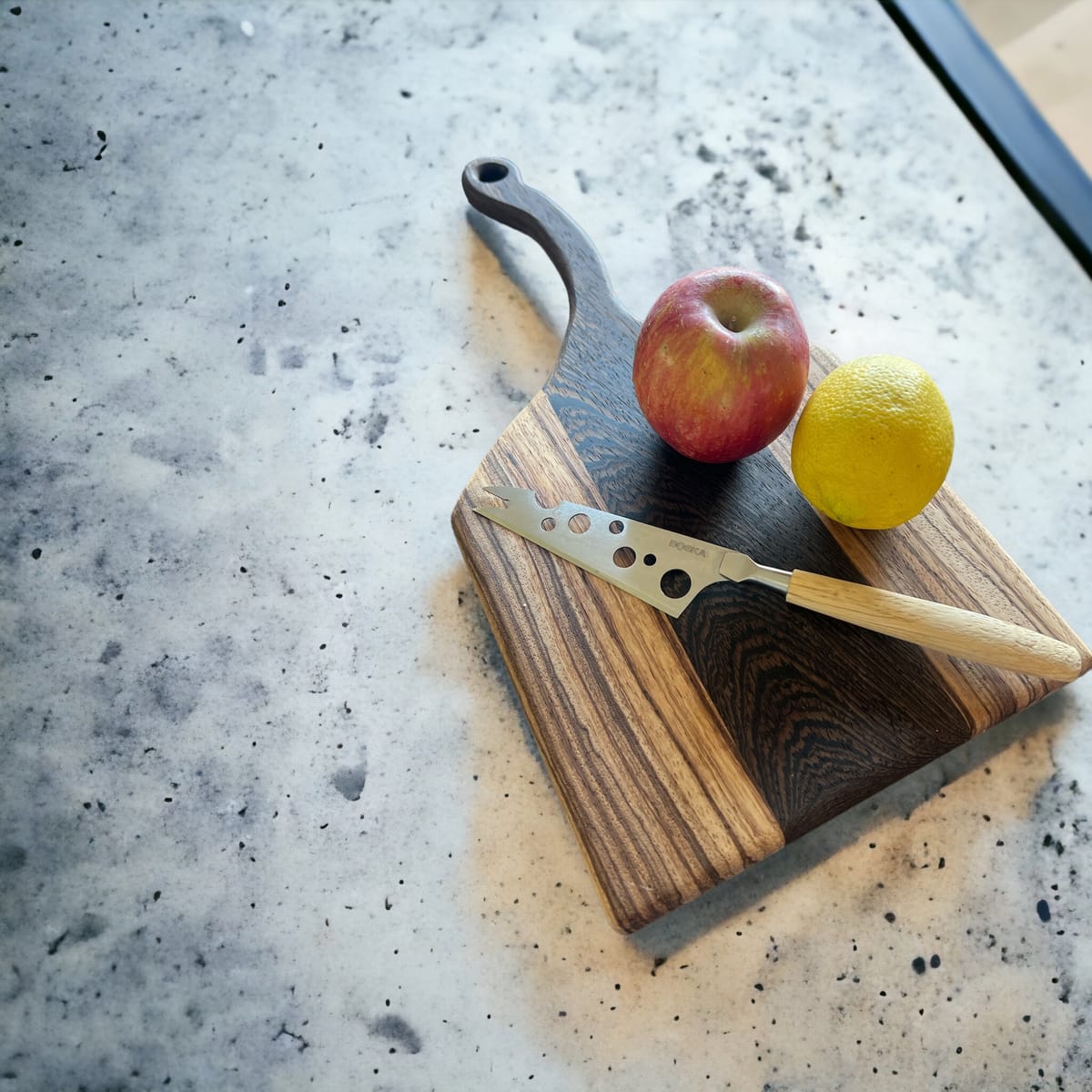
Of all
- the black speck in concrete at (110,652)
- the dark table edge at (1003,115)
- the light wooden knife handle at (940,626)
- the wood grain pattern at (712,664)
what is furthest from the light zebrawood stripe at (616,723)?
the dark table edge at (1003,115)

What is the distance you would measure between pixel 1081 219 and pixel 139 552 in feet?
3.53

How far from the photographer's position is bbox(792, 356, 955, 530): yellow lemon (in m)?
0.67

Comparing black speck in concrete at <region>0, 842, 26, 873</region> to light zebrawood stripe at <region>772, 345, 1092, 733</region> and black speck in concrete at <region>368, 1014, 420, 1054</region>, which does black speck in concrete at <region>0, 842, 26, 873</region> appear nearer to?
black speck in concrete at <region>368, 1014, 420, 1054</region>

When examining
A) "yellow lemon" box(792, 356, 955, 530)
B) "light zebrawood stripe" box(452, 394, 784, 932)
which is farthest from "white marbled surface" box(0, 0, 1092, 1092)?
"yellow lemon" box(792, 356, 955, 530)

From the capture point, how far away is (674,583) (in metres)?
0.76

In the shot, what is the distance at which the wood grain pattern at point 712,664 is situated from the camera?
684mm

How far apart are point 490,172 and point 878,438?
1.81 feet

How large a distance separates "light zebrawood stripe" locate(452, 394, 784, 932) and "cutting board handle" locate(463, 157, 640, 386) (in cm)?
16

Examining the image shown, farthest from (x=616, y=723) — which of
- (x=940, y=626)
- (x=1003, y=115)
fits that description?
(x=1003, y=115)

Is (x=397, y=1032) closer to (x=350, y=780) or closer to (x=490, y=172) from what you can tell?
(x=350, y=780)

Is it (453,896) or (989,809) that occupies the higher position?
(989,809)

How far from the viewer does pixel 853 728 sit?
0.71 m

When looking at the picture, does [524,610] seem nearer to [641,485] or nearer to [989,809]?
[641,485]

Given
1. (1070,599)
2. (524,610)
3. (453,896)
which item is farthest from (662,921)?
(1070,599)
